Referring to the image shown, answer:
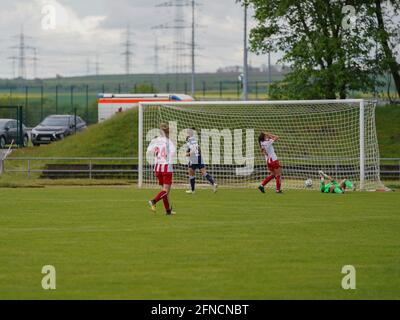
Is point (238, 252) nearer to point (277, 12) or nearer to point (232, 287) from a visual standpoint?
point (232, 287)

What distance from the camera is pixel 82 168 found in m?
43.2

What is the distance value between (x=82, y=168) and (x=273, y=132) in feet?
26.6

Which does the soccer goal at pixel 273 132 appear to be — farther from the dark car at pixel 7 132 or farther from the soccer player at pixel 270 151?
the dark car at pixel 7 132

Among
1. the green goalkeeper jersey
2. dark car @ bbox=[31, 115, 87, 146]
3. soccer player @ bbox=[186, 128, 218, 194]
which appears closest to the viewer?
the green goalkeeper jersey

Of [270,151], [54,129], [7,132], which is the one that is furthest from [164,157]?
[54,129]

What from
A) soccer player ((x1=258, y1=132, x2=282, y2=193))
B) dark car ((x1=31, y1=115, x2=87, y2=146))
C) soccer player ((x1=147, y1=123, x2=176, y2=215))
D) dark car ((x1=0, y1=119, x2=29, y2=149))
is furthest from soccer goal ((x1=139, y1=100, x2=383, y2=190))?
soccer player ((x1=147, y1=123, x2=176, y2=215))

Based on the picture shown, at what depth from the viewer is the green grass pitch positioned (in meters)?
12.8

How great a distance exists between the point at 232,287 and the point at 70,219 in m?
9.87

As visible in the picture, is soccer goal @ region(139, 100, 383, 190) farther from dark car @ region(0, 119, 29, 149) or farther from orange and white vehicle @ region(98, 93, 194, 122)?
orange and white vehicle @ region(98, 93, 194, 122)

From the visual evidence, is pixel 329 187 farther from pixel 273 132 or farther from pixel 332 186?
pixel 273 132

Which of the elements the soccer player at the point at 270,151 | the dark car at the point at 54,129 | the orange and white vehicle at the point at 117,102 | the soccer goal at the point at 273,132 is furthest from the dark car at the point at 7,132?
the soccer player at the point at 270,151

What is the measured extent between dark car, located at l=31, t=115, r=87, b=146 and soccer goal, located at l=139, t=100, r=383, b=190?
1125 centimetres

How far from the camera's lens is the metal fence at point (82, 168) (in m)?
41.2
